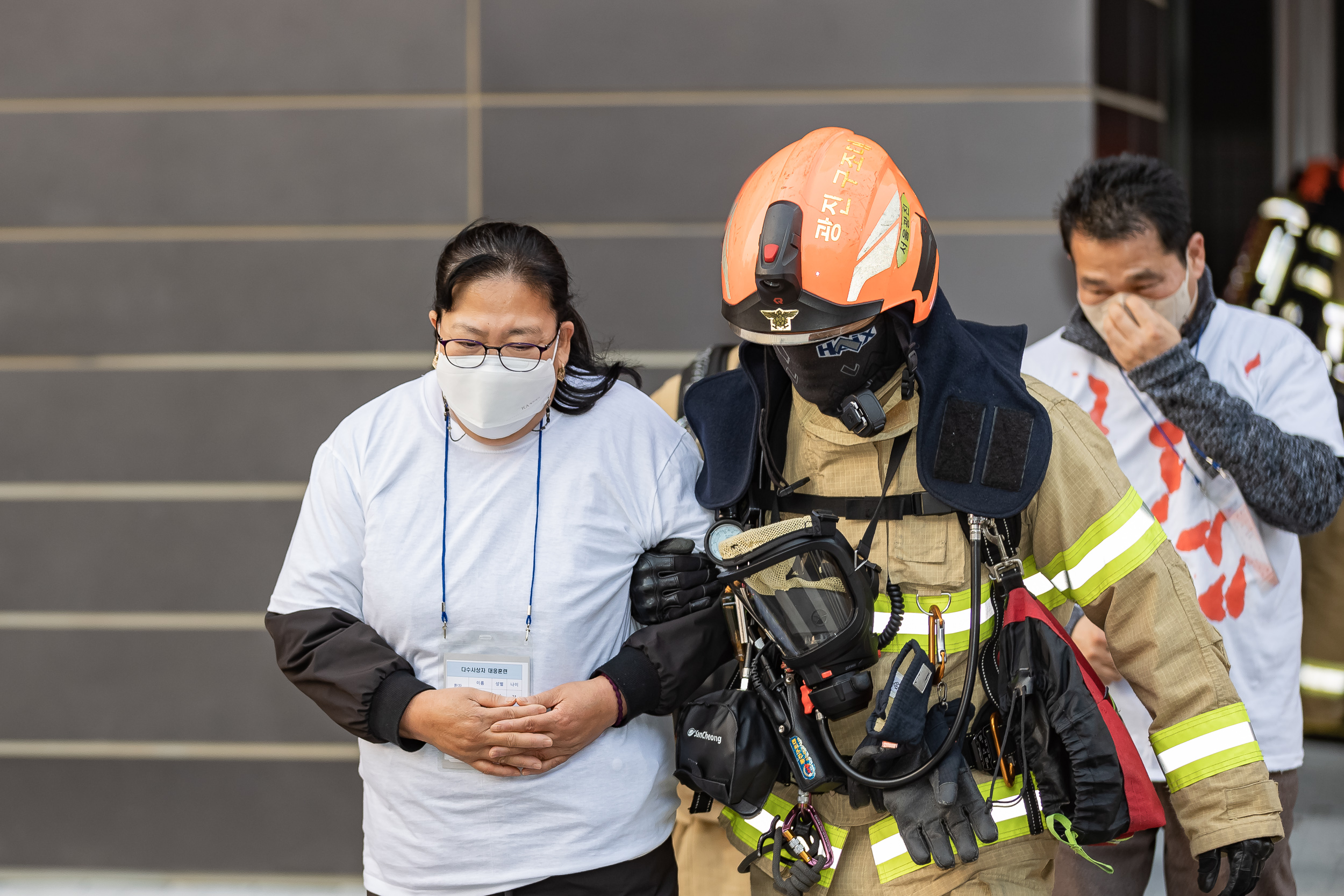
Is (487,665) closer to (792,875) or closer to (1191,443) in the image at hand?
(792,875)

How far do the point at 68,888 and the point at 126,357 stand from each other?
6.16 ft

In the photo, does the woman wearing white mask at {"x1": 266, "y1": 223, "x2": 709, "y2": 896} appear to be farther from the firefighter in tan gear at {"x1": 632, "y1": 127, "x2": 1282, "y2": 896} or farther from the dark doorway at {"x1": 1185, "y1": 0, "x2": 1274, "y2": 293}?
the dark doorway at {"x1": 1185, "y1": 0, "x2": 1274, "y2": 293}

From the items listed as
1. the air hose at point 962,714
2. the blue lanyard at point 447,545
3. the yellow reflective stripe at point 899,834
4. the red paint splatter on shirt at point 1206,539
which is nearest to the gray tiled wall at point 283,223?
the red paint splatter on shirt at point 1206,539

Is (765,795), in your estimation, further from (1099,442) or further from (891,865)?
(1099,442)

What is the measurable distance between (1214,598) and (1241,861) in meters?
0.77

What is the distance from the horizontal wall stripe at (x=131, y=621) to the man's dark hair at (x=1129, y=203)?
9.63 ft

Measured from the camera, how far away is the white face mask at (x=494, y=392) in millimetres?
1833

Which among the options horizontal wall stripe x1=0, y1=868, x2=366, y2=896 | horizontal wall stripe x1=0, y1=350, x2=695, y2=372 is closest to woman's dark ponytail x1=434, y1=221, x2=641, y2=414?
horizontal wall stripe x1=0, y1=350, x2=695, y2=372

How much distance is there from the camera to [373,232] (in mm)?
3830

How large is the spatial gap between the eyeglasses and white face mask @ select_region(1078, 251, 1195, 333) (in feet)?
4.21

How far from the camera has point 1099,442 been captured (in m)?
1.89

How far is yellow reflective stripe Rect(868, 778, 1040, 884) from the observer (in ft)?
5.78

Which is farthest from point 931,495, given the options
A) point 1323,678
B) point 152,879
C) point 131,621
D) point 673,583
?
point 1323,678

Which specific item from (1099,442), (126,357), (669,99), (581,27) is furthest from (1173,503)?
(126,357)
